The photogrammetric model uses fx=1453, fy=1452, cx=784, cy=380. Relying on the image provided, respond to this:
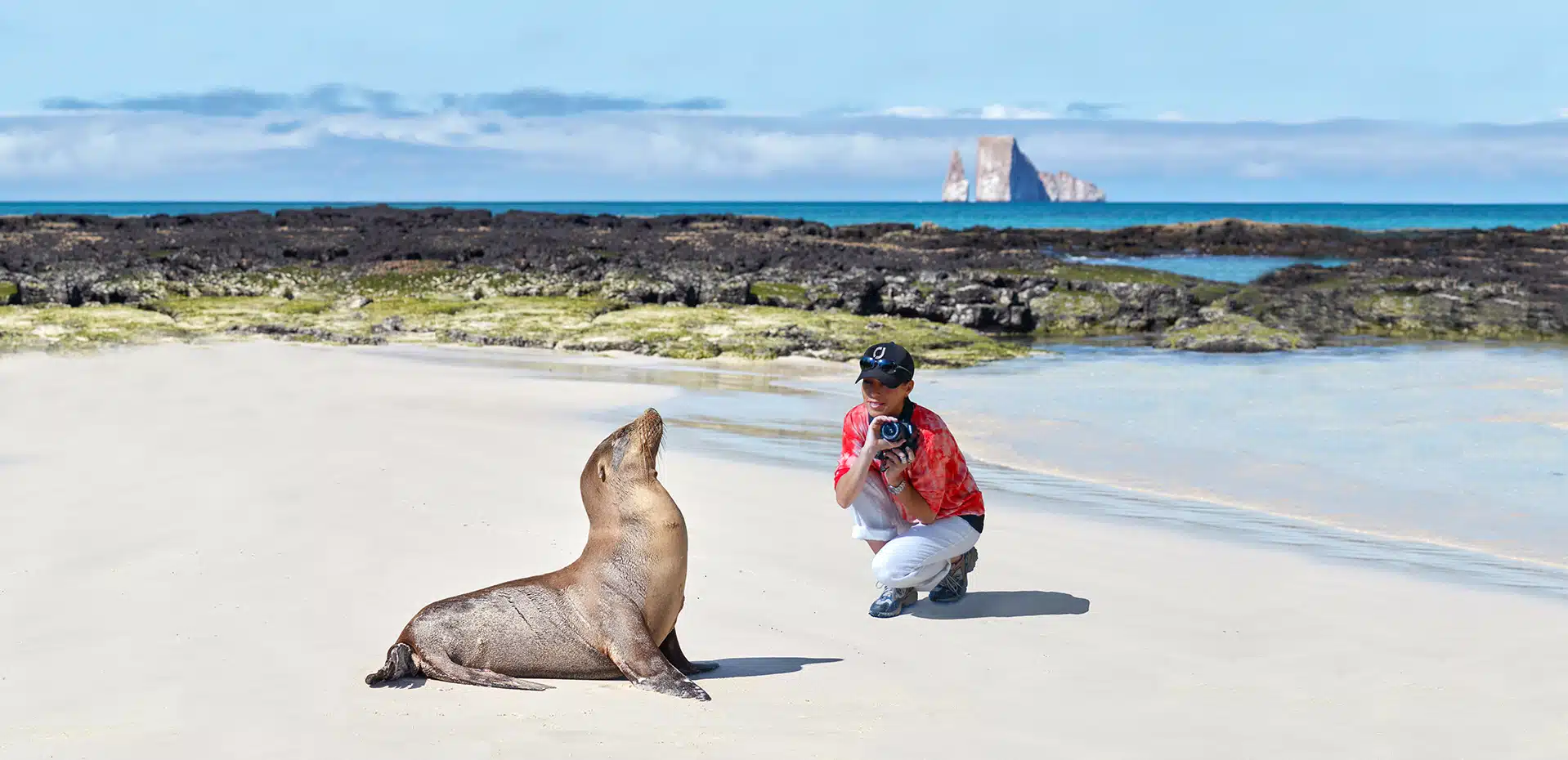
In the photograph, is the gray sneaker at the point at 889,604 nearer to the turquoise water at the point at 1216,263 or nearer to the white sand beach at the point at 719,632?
the white sand beach at the point at 719,632

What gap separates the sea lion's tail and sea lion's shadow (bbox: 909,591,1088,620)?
228cm

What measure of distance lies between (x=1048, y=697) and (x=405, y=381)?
34.6 ft

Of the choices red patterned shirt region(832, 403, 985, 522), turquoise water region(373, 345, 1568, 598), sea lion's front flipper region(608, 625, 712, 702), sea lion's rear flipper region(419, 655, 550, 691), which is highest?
red patterned shirt region(832, 403, 985, 522)

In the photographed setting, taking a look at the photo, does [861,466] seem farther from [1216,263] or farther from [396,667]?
[1216,263]

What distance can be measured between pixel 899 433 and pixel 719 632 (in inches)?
42.5

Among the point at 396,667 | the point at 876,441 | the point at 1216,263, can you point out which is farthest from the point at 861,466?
the point at 1216,263

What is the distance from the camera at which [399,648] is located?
4.84 m

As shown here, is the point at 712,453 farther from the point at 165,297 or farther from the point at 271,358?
the point at 165,297

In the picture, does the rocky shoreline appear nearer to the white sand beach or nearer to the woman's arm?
the white sand beach

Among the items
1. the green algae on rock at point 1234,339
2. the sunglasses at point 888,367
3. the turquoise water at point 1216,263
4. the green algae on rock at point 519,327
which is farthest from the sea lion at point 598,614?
the turquoise water at point 1216,263

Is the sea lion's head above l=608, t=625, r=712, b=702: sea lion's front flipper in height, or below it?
above

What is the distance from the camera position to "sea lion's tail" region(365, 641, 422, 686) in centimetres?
480

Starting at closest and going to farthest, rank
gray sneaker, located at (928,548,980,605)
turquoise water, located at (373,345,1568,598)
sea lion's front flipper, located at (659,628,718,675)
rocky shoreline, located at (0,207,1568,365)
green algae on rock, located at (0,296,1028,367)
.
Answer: sea lion's front flipper, located at (659,628,718,675)
gray sneaker, located at (928,548,980,605)
turquoise water, located at (373,345,1568,598)
green algae on rock, located at (0,296,1028,367)
rocky shoreline, located at (0,207,1568,365)

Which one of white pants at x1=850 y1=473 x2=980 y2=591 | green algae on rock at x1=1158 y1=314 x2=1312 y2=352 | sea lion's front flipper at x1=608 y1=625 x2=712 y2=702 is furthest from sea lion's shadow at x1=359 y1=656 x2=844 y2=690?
green algae on rock at x1=1158 y1=314 x2=1312 y2=352
